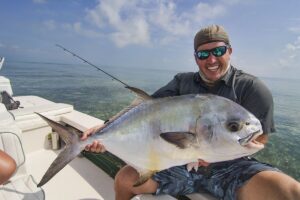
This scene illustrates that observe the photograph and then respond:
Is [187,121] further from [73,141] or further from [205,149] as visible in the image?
[73,141]

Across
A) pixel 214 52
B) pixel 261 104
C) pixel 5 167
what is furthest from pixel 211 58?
pixel 5 167

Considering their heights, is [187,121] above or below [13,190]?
above

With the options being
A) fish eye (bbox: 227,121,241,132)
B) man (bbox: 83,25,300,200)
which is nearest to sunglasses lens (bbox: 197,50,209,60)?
man (bbox: 83,25,300,200)

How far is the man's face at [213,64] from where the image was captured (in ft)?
6.86

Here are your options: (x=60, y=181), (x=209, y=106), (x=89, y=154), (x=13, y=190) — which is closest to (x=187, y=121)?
→ (x=209, y=106)

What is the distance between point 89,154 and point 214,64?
1891 millimetres

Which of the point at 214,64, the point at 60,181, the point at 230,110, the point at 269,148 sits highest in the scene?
the point at 214,64

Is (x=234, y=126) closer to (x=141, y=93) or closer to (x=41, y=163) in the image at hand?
(x=141, y=93)

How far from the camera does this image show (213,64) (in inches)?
83.2

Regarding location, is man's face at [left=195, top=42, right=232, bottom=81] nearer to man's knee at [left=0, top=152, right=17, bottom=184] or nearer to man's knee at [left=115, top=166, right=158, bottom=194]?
man's knee at [left=115, top=166, right=158, bottom=194]

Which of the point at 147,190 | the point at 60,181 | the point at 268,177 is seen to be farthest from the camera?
the point at 60,181

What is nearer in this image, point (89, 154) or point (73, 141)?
point (73, 141)

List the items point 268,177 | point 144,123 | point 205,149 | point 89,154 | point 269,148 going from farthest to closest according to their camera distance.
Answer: point 269,148 → point 89,154 → point 268,177 → point 144,123 → point 205,149

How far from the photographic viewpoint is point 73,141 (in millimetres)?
1716
